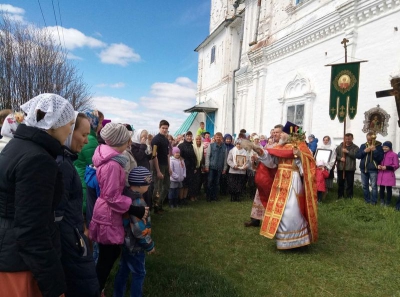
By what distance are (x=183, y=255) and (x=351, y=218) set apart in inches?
164

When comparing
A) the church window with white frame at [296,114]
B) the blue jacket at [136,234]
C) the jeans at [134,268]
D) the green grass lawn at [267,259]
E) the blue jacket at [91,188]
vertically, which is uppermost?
the church window with white frame at [296,114]

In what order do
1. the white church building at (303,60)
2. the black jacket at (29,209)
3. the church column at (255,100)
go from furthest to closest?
the church column at (255,100), the white church building at (303,60), the black jacket at (29,209)

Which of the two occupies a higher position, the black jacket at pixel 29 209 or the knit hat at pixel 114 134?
the knit hat at pixel 114 134

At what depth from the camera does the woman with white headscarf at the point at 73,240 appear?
1789mm

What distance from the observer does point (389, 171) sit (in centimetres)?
746

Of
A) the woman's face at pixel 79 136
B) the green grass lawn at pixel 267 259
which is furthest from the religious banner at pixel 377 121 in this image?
the woman's face at pixel 79 136

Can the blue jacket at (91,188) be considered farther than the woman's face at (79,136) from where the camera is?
Yes

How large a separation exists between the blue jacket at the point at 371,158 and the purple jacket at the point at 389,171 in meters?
0.15

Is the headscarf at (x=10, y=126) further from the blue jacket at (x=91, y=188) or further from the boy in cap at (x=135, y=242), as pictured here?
the boy in cap at (x=135, y=242)

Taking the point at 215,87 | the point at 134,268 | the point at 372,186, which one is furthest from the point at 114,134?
the point at 215,87

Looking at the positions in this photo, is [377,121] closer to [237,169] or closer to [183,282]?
[237,169]

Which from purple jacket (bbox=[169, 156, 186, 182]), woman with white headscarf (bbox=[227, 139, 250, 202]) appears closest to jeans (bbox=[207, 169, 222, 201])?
woman with white headscarf (bbox=[227, 139, 250, 202])

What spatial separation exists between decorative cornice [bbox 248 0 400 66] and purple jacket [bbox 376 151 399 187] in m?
4.11

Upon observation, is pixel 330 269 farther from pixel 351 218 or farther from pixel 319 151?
pixel 319 151
